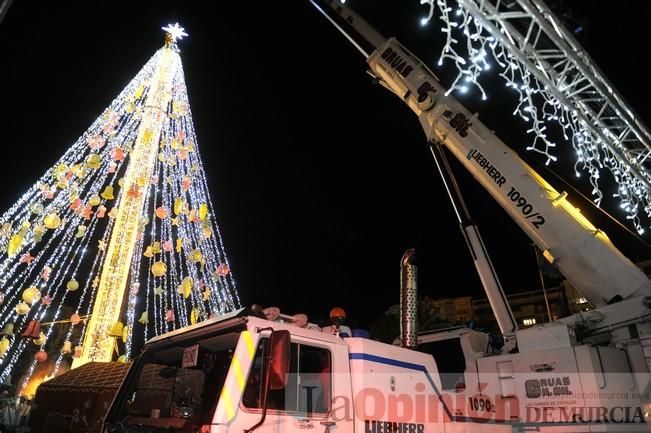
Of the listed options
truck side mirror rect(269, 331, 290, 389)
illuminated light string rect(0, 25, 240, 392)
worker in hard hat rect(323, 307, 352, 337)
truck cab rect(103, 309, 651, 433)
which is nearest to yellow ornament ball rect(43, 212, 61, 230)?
illuminated light string rect(0, 25, 240, 392)

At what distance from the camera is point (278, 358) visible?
3648mm

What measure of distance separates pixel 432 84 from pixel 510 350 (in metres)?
5.36

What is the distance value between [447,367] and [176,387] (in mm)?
4117

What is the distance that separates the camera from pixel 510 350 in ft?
22.0

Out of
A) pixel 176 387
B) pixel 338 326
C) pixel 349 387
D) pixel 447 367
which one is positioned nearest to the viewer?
pixel 349 387

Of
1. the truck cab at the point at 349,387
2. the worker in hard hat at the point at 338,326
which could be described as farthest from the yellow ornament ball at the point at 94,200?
the worker in hard hat at the point at 338,326

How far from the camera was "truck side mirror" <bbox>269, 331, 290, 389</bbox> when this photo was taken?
11.8 feet

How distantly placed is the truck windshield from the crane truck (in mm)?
15

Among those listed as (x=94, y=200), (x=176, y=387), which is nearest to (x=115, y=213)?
(x=94, y=200)

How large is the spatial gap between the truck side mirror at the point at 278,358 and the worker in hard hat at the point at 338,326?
3.99 ft

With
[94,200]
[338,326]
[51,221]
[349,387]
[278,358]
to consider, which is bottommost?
[349,387]

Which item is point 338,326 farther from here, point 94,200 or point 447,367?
point 94,200

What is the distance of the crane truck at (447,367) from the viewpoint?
390 centimetres

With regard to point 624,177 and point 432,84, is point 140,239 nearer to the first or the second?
point 432,84
